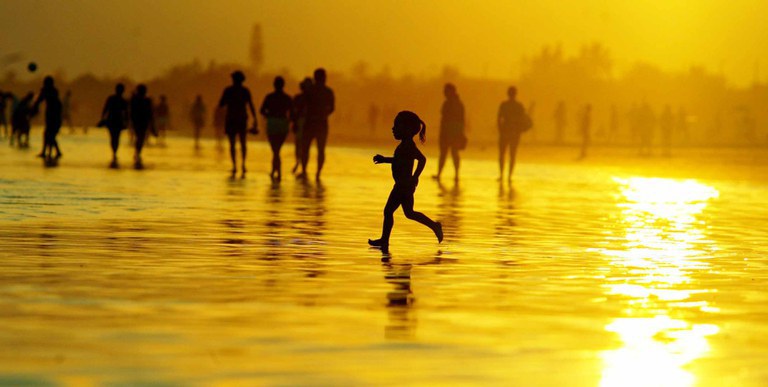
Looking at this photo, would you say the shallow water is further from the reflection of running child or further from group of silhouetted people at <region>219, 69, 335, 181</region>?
group of silhouetted people at <region>219, 69, 335, 181</region>

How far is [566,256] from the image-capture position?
48.3 ft

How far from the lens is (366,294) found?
11.1m

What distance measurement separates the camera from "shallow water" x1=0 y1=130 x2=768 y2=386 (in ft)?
25.8

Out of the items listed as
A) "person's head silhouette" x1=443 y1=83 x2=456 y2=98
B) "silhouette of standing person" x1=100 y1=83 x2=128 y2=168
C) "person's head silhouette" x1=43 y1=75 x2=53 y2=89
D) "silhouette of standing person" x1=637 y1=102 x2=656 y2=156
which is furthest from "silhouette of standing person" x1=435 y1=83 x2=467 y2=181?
"silhouette of standing person" x1=637 y1=102 x2=656 y2=156

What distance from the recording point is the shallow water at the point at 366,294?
7.86 meters

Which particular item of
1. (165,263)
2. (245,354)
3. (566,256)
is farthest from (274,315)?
(566,256)

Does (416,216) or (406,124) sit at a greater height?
(406,124)

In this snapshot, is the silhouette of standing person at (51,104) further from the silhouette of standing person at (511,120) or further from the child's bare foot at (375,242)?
the child's bare foot at (375,242)

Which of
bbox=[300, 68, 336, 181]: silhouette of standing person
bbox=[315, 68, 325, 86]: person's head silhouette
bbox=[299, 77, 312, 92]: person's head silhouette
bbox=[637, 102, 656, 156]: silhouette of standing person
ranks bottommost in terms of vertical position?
bbox=[637, 102, 656, 156]: silhouette of standing person

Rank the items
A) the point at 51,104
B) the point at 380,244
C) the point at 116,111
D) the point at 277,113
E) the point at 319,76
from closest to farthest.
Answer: the point at 380,244
the point at 319,76
the point at 277,113
the point at 116,111
the point at 51,104

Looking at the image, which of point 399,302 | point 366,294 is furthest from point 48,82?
point 399,302

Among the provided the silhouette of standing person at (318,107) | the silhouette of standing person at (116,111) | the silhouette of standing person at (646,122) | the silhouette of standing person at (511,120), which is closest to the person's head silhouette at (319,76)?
the silhouette of standing person at (318,107)

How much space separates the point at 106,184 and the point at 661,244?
12.8m

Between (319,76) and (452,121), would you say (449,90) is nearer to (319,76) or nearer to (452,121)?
(452,121)
